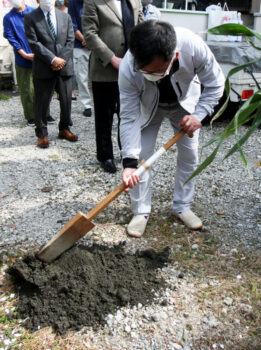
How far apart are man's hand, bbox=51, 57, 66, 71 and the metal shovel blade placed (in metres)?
2.59

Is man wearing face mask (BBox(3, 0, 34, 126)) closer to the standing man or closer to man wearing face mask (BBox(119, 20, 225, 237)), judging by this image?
the standing man

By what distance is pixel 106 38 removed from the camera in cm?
364

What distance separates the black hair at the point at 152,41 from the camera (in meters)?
2.07

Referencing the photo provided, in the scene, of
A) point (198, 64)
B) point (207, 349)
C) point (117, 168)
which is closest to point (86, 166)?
point (117, 168)

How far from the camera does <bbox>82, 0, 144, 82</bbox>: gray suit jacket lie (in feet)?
11.5

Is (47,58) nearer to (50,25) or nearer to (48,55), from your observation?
(48,55)

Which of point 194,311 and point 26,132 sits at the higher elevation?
point 194,311

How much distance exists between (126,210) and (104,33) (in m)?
1.72

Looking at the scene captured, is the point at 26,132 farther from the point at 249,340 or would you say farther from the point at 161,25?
the point at 249,340

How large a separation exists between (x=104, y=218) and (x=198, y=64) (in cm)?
152

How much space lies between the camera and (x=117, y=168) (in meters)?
4.28

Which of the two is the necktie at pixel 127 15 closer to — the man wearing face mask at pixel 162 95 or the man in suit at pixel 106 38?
the man in suit at pixel 106 38

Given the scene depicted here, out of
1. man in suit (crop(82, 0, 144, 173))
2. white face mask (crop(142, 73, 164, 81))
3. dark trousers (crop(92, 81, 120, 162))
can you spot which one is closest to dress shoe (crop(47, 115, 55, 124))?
dark trousers (crop(92, 81, 120, 162))

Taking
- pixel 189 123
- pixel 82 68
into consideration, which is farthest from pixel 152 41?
pixel 82 68
